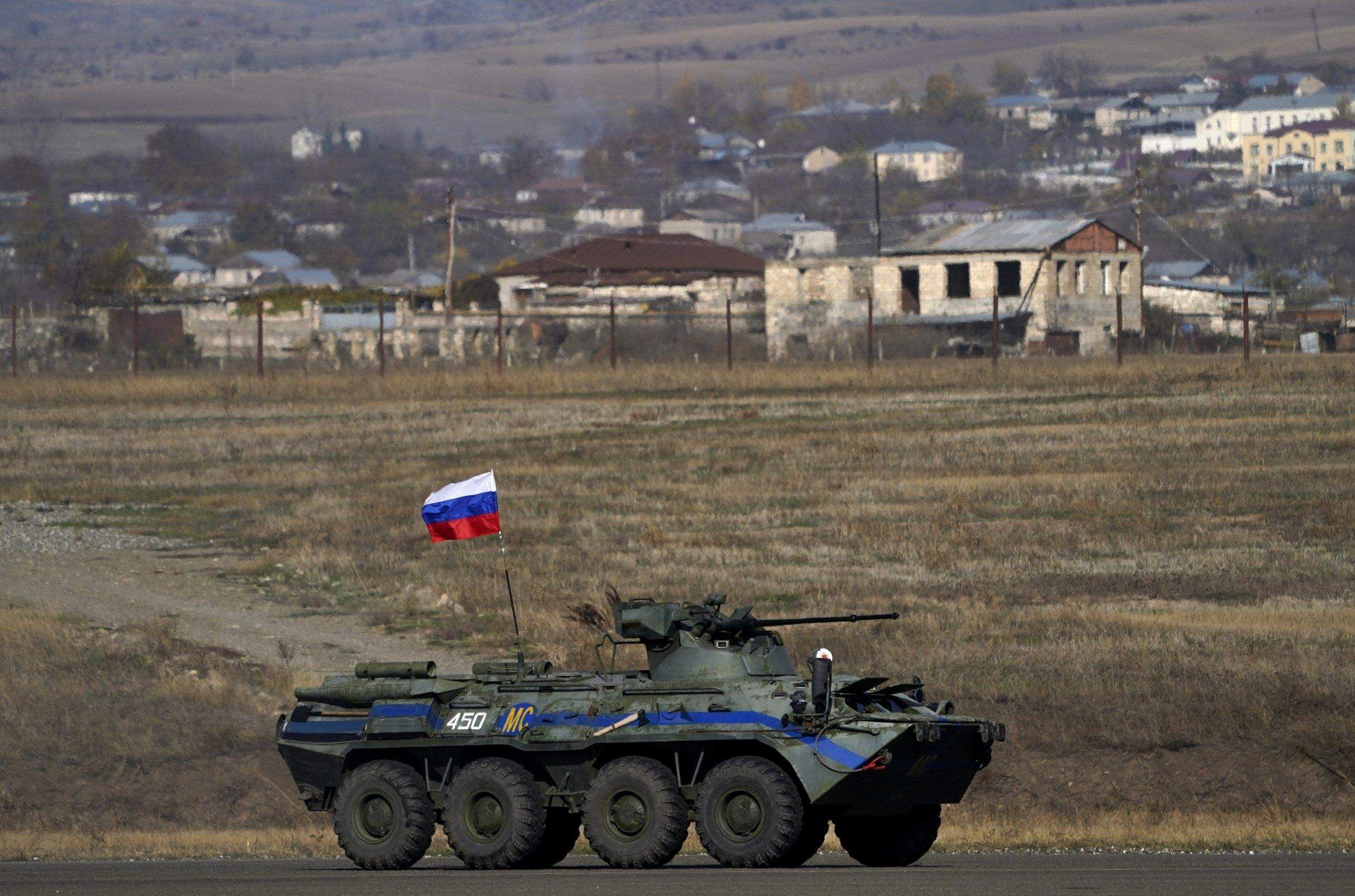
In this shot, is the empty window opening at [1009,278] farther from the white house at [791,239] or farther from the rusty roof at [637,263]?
the white house at [791,239]

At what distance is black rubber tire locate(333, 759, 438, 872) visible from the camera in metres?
16.4

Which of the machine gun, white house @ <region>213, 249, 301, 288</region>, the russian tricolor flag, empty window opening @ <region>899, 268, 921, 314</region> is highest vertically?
white house @ <region>213, 249, 301, 288</region>

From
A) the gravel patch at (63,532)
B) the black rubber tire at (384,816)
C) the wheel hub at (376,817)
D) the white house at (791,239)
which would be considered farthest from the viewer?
the white house at (791,239)

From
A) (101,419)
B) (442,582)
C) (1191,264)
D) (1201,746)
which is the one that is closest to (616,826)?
(1201,746)

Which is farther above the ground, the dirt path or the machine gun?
the machine gun

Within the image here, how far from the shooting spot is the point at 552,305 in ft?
322

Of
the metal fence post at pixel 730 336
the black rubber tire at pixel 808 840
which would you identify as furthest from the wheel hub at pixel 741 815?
the metal fence post at pixel 730 336

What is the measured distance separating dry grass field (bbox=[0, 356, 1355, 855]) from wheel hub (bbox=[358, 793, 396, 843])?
2.25 metres

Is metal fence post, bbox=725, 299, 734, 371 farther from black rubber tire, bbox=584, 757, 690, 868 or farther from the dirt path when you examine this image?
black rubber tire, bbox=584, 757, 690, 868

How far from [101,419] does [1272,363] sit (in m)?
31.2

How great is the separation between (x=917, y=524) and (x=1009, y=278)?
55.6 meters

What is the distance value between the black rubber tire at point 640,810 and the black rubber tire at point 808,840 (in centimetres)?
88

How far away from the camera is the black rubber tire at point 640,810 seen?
15688 mm

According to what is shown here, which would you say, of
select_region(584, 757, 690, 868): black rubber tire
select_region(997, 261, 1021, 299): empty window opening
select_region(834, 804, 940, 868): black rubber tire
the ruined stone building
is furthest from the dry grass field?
select_region(997, 261, 1021, 299): empty window opening
